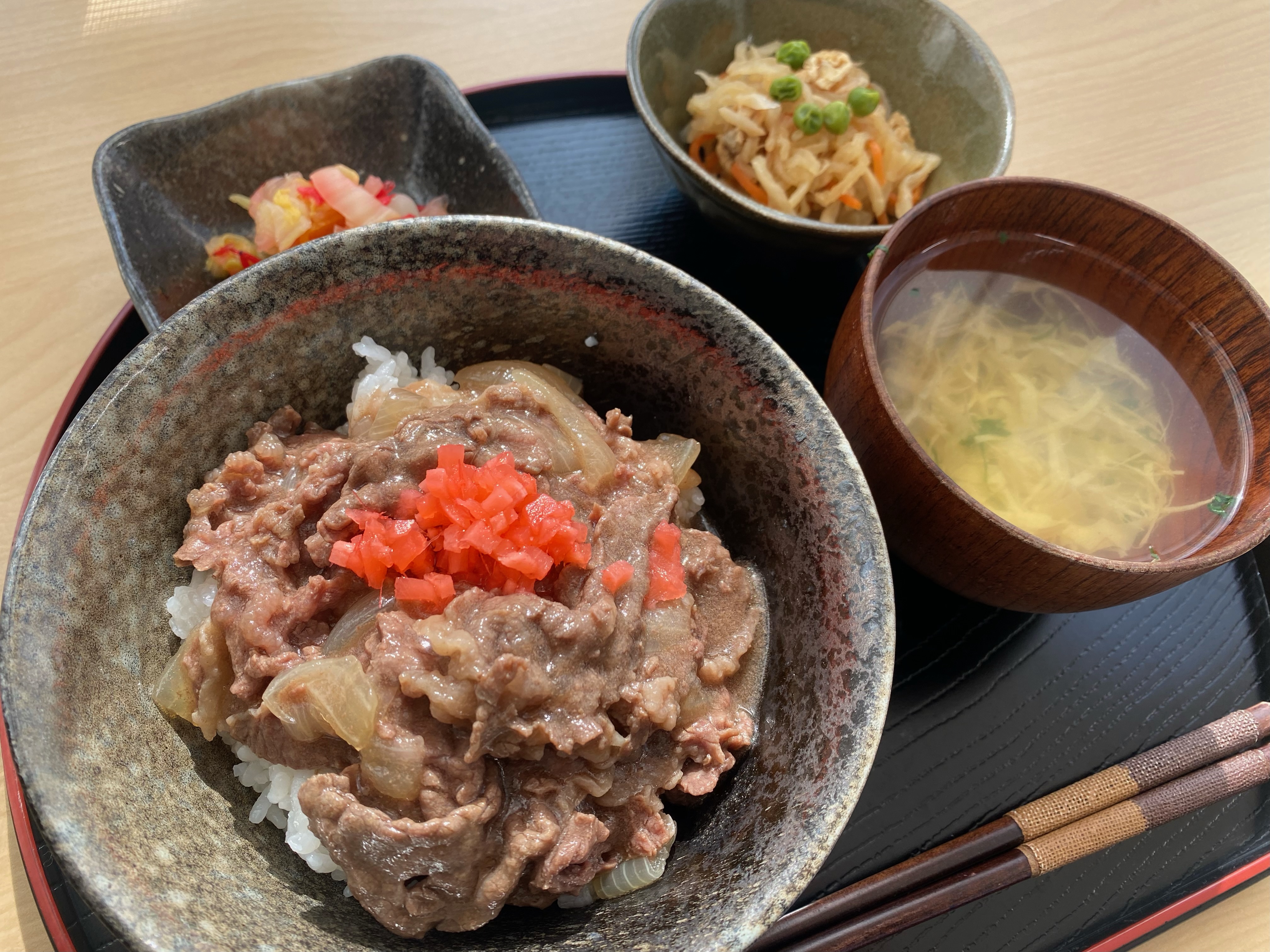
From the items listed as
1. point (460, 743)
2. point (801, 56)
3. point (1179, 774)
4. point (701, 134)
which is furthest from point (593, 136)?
point (1179, 774)

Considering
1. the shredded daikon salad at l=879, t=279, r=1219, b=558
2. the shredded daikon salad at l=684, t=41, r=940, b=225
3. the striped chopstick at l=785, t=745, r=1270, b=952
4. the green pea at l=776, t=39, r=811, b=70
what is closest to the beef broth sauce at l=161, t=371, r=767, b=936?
the striped chopstick at l=785, t=745, r=1270, b=952

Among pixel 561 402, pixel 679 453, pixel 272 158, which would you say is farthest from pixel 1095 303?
pixel 272 158

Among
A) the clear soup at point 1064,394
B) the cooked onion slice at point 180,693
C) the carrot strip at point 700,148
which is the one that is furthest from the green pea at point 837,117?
Result: the cooked onion slice at point 180,693

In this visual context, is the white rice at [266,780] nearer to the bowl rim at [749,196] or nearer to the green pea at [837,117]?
the bowl rim at [749,196]

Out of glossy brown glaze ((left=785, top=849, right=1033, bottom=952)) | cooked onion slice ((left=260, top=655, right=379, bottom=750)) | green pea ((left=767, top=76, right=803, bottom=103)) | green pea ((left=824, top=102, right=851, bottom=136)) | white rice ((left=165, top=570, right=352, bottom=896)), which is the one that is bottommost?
glossy brown glaze ((left=785, top=849, right=1033, bottom=952))

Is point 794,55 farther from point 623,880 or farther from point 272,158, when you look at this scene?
point 623,880

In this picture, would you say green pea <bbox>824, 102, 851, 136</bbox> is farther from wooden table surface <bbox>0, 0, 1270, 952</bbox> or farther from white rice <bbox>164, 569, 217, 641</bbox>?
white rice <bbox>164, 569, 217, 641</bbox>

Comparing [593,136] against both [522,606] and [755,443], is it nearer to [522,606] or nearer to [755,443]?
[755,443]
